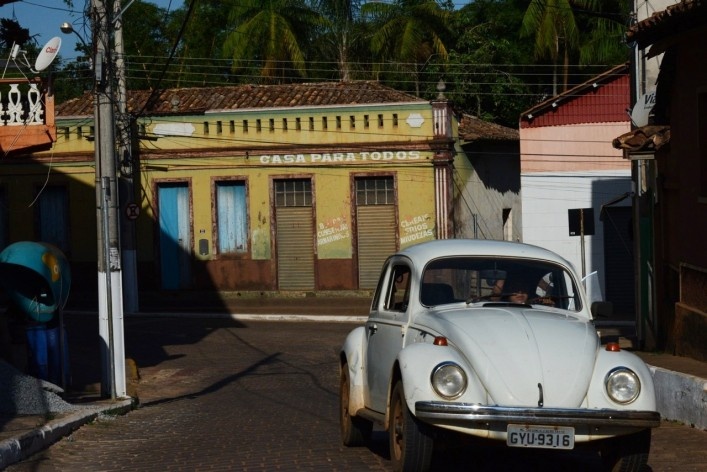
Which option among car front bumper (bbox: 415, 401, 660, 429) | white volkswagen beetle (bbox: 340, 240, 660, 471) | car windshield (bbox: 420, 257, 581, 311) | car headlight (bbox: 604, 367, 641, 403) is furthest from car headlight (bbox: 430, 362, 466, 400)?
car windshield (bbox: 420, 257, 581, 311)

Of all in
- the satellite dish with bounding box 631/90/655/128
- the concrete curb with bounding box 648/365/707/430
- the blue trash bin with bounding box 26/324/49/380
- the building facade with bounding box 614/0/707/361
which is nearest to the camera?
the concrete curb with bounding box 648/365/707/430

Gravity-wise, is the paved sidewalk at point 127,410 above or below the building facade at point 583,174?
below

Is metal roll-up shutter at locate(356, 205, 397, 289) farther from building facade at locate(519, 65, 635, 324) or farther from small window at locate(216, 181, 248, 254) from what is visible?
building facade at locate(519, 65, 635, 324)

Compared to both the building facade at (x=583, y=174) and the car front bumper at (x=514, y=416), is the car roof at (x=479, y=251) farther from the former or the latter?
the building facade at (x=583, y=174)

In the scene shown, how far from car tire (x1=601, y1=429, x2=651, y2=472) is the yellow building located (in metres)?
26.3

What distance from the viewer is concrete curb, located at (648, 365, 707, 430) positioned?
11430mm

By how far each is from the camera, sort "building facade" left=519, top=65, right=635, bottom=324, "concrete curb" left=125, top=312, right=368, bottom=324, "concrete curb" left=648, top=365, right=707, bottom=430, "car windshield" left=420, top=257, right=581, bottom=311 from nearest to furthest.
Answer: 1. "car windshield" left=420, top=257, right=581, bottom=311
2. "concrete curb" left=648, top=365, right=707, bottom=430
3. "concrete curb" left=125, top=312, right=368, bottom=324
4. "building facade" left=519, top=65, right=635, bottom=324

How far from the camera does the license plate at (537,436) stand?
24.4 feet

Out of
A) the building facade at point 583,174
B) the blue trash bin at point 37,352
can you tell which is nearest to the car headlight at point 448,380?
the blue trash bin at point 37,352

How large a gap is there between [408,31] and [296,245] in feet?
34.4

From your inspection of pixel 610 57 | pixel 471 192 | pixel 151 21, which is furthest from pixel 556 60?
pixel 151 21

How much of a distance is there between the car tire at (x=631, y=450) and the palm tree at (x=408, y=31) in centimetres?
3472

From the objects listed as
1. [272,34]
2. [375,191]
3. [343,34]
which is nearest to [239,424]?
[375,191]

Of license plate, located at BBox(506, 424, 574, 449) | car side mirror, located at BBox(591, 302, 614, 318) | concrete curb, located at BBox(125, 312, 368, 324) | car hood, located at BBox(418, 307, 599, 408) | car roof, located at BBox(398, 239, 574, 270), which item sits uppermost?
car roof, located at BBox(398, 239, 574, 270)
